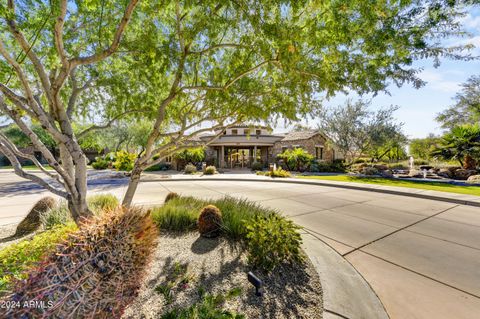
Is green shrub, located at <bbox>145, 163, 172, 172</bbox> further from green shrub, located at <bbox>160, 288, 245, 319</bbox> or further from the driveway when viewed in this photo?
green shrub, located at <bbox>160, 288, 245, 319</bbox>

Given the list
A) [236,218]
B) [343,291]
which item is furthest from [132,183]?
[343,291]

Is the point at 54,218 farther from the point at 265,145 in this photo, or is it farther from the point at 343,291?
the point at 265,145

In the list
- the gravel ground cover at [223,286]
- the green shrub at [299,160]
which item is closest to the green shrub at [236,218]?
the gravel ground cover at [223,286]

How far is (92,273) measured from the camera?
1.59 m

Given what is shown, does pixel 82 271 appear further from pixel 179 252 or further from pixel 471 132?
pixel 471 132

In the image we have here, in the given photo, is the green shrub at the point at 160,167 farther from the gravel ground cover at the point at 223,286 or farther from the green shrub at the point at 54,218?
the gravel ground cover at the point at 223,286

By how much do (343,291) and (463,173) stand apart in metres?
21.7

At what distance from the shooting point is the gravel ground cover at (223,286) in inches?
89.6

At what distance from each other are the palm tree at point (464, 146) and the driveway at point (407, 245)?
13623 mm

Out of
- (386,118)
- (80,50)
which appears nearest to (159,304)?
(80,50)

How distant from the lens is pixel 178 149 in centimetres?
477

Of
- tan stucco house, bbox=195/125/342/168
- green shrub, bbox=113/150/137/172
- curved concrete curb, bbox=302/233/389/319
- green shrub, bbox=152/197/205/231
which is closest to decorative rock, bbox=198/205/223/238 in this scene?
green shrub, bbox=152/197/205/231

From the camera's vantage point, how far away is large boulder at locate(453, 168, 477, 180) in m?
15.8

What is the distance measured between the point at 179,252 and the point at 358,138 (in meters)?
24.8
